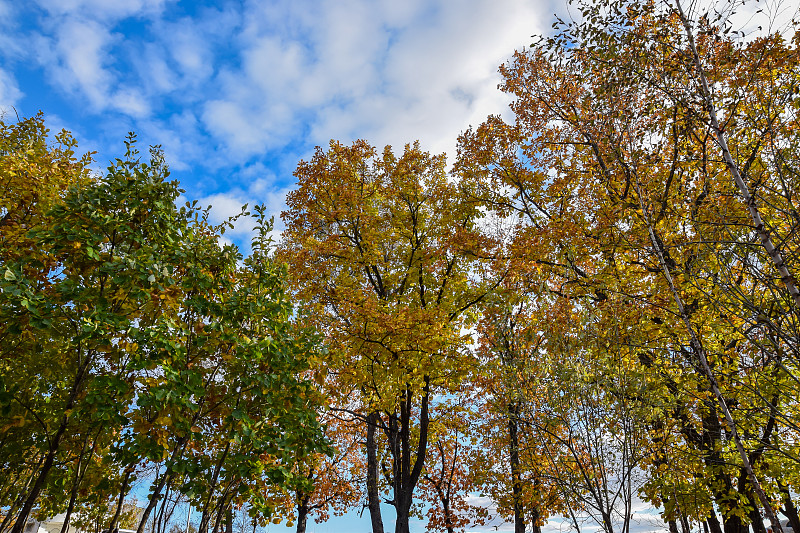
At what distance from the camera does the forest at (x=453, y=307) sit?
4.97m

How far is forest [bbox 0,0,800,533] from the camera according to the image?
16.3 feet

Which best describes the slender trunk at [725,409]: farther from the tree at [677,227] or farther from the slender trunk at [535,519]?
the slender trunk at [535,519]

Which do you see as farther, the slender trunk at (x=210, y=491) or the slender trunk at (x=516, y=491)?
the slender trunk at (x=516, y=491)

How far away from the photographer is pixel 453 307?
37.2 ft

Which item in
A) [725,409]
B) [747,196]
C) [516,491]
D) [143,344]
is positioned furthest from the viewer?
[516,491]

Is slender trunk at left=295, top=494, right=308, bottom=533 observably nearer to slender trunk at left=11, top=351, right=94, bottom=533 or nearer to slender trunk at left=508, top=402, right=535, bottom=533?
slender trunk at left=508, top=402, right=535, bottom=533

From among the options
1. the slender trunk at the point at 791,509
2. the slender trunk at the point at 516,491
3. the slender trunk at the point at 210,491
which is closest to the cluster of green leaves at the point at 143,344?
the slender trunk at the point at 210,491

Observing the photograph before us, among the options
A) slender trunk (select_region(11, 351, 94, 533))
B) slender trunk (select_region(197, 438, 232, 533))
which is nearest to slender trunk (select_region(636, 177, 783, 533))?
slender trunk (select_region(197, 438, 232, 533))

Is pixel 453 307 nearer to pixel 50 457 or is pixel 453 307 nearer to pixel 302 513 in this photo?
pixel 50 457

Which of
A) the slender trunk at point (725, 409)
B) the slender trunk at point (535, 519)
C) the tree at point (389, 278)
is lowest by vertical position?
the slender trunk at point (535, 519)

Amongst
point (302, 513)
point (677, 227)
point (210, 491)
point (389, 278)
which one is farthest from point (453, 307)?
point (302, 513)

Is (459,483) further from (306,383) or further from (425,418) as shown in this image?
(306,383)

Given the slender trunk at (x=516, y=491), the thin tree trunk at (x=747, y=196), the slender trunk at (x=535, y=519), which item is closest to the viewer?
the thin tree trunk at (x=747, y=196)

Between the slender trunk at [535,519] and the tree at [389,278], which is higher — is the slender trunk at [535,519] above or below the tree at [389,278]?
below
